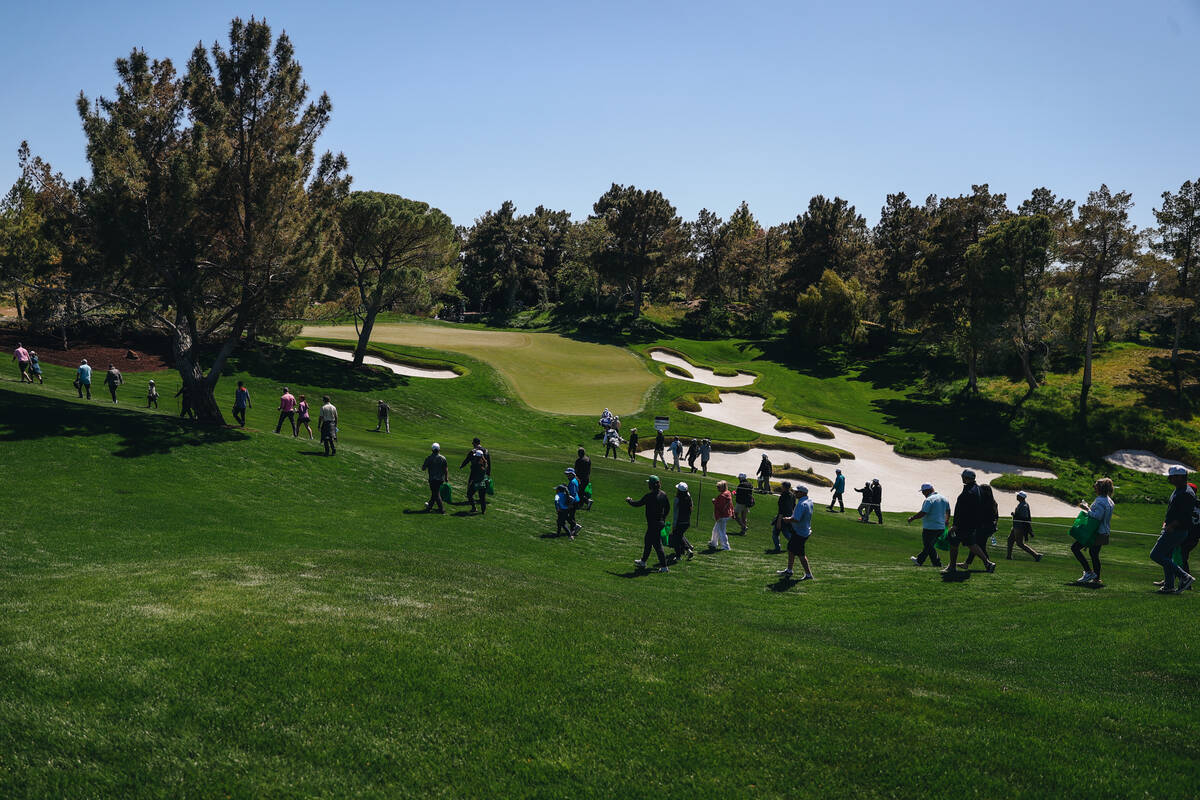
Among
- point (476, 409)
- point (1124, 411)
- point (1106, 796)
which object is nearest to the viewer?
point (1106, 796)

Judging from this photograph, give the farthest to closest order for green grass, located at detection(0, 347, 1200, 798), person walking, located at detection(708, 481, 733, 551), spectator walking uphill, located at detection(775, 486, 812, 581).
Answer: person walking, located at detection(708, 481, 733, 551) < spectator walking uphill, located at detection(775, 486, 812, 581) < green grass, located at detection(0, 347, 1200, 798)

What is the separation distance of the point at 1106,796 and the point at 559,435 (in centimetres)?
4039

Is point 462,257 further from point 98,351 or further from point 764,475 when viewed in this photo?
point 764,475

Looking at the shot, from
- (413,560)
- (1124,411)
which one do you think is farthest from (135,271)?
(1124,411)

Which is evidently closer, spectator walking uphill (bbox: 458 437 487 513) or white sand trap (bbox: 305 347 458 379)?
spectator walking uphill (bbox: 458 437 487 513)

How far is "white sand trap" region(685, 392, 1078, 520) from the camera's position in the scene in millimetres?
40438

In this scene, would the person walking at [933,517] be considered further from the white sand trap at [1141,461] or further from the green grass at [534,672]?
the white sand trap at [1141,461]

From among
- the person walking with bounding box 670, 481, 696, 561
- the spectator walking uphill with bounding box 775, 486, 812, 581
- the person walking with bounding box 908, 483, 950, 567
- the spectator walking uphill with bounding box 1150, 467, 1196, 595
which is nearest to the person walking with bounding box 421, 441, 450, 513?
the person walking with bounding box 670, 481, 696, 561

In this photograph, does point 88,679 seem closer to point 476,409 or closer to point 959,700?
point 959,700

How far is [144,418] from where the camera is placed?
2759 cm

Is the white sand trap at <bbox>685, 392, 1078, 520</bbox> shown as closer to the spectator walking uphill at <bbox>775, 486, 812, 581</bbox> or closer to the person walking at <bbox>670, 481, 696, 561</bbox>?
the person walking at <bbox>670, 481, 696, 561</bbox>

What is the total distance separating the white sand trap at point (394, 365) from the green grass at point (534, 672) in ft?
121

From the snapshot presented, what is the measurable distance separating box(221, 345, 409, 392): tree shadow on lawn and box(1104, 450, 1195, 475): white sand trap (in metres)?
54.2

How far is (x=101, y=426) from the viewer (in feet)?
82.3
